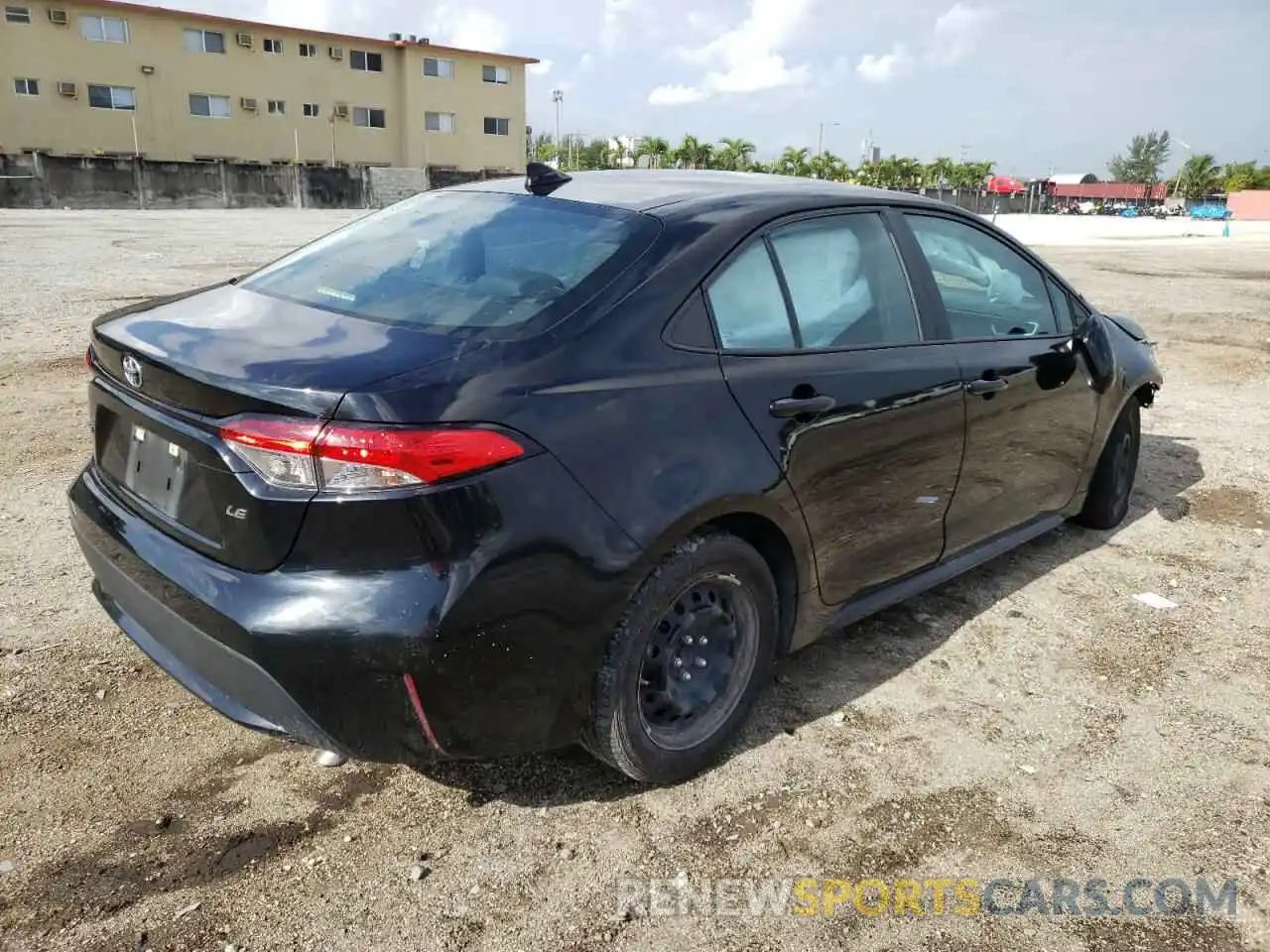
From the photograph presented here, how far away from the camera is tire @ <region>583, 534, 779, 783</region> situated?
2494mm

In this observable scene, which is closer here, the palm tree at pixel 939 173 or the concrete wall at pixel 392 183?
the concrete wall at pixel 392 183

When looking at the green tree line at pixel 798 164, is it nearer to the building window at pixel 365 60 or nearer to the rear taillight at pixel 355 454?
the building window at pixel 365 60

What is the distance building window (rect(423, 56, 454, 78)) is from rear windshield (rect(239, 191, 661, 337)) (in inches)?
2141

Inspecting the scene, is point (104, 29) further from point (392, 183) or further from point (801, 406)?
point (801, 406)

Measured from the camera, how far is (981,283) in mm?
3855

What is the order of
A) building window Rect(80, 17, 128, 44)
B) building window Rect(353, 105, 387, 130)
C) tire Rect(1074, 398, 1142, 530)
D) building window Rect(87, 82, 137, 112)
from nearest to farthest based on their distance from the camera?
tire Rect(1074, 398, 1142, 530) < building window Rect(80, 17, 128, 44) < building window Rect(87, 82, 137, 112) < building window Rect(353, 105, 387, 130)

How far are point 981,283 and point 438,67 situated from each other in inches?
2157

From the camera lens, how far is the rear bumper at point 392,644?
213 centimetres

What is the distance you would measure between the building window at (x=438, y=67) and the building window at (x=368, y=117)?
3.40 m

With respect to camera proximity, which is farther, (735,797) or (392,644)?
(735,797)

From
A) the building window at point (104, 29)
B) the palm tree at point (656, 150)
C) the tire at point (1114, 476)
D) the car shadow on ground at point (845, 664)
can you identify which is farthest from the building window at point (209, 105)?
the tire at point (1114, 476)

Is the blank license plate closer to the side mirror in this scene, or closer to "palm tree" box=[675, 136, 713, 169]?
the side mirror

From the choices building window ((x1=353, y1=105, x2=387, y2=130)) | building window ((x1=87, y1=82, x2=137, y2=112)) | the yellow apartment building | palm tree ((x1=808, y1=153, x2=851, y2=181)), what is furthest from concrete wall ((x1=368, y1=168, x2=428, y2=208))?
palm tree ((x1=808, y1=153, x2=851, y2=181))

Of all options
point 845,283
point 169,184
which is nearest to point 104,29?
point 169,184
